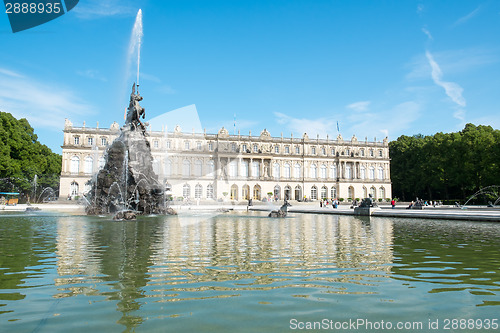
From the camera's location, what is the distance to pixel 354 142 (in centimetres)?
8206

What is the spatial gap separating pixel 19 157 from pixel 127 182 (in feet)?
122

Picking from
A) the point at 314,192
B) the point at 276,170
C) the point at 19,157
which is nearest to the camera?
the point at 19,157

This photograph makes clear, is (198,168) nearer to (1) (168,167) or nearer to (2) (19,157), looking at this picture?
(1) (168,167)

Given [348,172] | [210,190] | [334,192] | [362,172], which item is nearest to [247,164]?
[210,190]

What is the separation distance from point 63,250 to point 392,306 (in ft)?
25.8

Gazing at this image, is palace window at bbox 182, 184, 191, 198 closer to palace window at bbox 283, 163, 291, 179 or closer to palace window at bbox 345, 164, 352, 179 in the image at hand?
palace window at bbox 283, 163, 291, 179

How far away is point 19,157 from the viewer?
5116 centimetres

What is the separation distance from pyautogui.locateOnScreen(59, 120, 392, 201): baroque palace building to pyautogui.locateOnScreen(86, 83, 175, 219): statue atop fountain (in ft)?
144

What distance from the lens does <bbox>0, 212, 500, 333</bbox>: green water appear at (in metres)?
4.25

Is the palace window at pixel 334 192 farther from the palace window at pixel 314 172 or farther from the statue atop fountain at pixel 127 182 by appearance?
the statue atop fountain at pixel 127 182

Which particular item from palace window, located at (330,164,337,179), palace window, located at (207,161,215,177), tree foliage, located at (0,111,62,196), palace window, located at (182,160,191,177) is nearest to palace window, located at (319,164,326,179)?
palace window, located at (330,164,337,179)

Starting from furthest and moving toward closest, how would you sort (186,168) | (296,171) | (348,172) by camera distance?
(348,172) < (296,171) < (186,168)

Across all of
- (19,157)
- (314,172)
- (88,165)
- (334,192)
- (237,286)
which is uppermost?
(88,165)

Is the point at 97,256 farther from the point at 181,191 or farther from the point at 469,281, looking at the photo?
the point at 181,191
